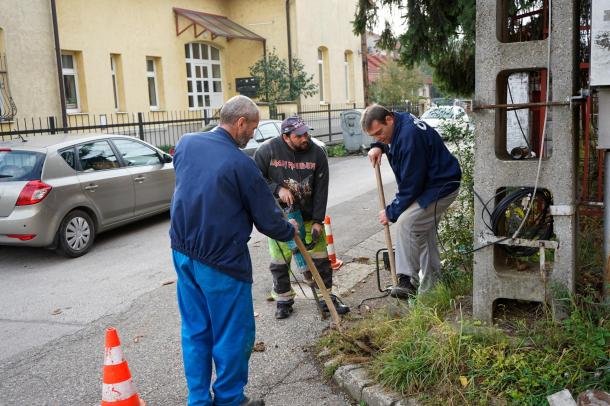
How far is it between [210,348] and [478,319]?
1847 mm

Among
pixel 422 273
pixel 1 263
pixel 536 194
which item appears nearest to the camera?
pixel 536 194

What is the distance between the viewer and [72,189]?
27.1ft

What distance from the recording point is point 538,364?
364 cm

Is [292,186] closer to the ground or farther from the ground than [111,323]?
farther from the ground

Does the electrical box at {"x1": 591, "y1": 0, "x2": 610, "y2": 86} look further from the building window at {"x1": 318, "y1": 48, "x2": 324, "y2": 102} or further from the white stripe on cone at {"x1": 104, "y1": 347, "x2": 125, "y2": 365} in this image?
the building window at {"x1": 318, "y1": 48, "x2": 324, "y2": 102}

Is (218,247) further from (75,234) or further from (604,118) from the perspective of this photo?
(75,234)

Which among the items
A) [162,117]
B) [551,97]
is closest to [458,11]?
[551,97]

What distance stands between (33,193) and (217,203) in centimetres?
507

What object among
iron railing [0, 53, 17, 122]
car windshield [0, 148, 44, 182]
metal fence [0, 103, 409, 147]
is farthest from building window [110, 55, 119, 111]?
car windshield [0, 148, 44, 182]

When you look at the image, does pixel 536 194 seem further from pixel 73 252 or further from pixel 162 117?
pixel 162 117

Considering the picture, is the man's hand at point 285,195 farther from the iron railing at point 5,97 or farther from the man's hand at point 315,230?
the iron railing at point 5,97

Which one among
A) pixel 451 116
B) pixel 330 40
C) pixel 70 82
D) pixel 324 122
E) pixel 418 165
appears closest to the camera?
pixel 418 165

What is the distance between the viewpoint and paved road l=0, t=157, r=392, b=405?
4402mm

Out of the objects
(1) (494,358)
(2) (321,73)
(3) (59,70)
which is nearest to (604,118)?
(1) (494,358)
